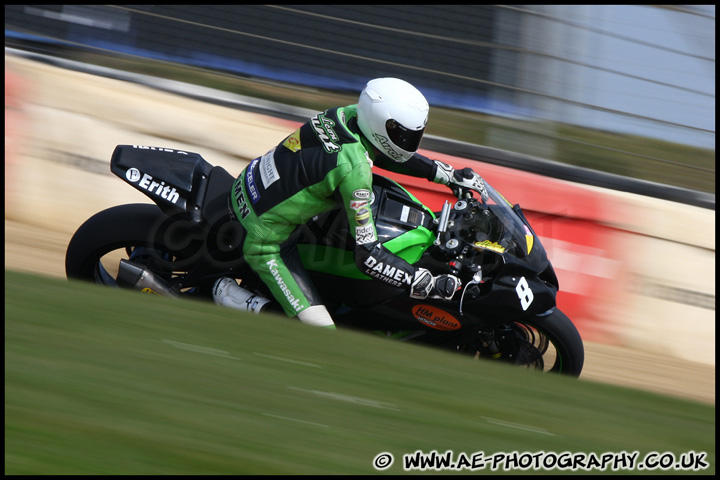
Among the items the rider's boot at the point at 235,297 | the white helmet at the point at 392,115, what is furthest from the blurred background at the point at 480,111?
the white helmet at the point at 392,115

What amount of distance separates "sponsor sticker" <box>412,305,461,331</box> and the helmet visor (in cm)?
96

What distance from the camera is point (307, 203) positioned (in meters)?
4.14

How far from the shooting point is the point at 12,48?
6.24m

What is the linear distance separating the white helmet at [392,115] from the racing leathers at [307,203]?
0.11 metres

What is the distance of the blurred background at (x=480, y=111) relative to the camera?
5605 millimetres

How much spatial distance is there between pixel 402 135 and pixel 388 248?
664mm

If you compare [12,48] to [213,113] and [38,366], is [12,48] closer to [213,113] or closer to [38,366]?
[213,113]

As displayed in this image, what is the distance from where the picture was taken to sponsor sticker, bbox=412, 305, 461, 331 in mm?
4352

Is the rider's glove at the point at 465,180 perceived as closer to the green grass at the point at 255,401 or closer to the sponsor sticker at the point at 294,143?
the sponsor sticker at the point at 294,143

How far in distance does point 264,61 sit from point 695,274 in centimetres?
401

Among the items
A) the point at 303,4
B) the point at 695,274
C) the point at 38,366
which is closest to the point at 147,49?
the point at 303,4

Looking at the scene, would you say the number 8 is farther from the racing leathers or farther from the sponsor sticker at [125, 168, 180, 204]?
the sponsor sticker at [125, 168, 180, 204]

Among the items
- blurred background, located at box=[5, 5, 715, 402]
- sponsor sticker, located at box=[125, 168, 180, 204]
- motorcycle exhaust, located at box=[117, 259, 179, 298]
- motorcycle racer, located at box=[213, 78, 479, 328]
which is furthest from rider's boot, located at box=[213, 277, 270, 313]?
blurred background, located at box=[5, 5, 715, 402]

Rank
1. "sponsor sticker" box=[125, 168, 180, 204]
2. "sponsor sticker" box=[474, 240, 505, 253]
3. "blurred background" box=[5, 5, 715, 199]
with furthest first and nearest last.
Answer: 1. "blurred background" box=[5, 5, 715, 199]
2. "sponsor sticker" box=[125, 168, 180, 204]
3. "sponsor sticker" box=[474, 240, 505, 253]
